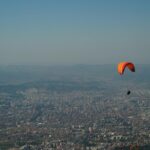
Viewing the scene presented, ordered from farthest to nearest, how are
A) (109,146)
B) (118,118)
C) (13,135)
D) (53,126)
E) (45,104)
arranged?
(45,104) → (118,118) → (53,126) → (13,135) → (109,146)

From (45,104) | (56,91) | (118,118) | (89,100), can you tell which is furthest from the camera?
(56,91)

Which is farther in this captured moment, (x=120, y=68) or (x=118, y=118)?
(x=118, y=118)

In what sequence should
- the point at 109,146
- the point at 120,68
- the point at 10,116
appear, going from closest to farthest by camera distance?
the point at 120,68 < the point at 109,146 < the point at 10,116

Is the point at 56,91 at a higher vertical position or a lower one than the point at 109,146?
higher

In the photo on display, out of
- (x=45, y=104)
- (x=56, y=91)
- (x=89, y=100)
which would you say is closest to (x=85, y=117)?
(x=45, y=104)

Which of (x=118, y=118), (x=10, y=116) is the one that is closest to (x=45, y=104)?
(x=10, y=116)

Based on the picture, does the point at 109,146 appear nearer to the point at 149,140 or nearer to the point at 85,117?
the point at 149,140

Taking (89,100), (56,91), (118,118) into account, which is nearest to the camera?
(118,118)

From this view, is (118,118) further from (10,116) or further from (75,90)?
(75,90)

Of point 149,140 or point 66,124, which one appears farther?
point 66,124
